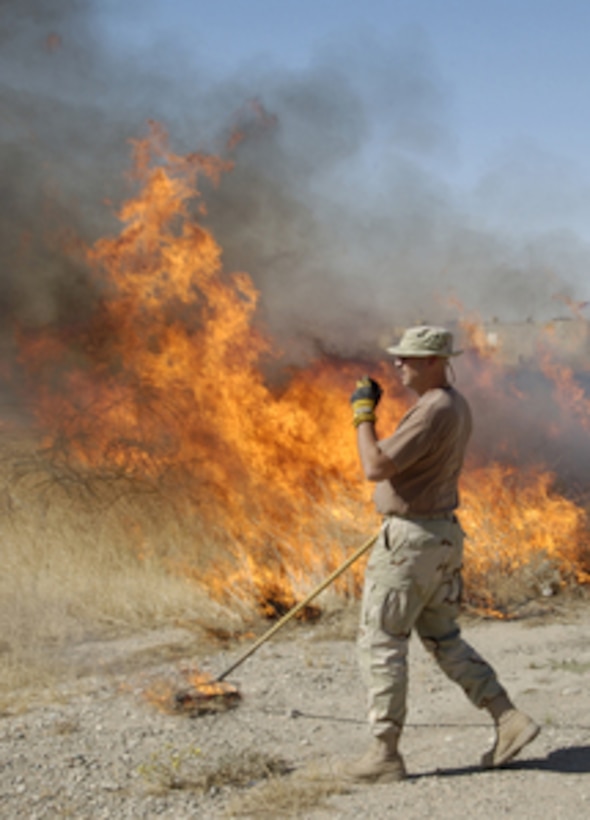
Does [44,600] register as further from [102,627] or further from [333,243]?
[333,243]

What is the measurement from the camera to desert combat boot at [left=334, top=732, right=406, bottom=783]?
384 cm

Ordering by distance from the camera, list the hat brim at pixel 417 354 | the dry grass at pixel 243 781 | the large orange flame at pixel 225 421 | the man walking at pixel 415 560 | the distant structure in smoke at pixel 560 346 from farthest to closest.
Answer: the distant structure in smoke at pixel 560 346, the large orange flame at pixel 225 421, the hat brim at pixel 417 354, the man walking at pixel 415 560, the dry grass at pixel 243 781

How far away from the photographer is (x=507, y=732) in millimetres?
3861

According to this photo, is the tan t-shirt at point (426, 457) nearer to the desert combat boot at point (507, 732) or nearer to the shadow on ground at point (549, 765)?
the desert combat boot at point (507, 732)

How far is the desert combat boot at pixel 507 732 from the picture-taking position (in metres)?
3.83

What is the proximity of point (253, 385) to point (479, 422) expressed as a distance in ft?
8.20

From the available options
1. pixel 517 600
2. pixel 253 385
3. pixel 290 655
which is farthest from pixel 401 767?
pixel 253 385

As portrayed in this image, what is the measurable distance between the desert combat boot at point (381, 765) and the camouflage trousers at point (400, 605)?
83 mm

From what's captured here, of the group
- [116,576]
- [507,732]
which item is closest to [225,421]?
[116,576]

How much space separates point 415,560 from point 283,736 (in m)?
1.56

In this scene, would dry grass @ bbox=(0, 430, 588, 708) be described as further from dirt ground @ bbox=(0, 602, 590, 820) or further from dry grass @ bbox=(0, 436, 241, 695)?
dirt ground @ bbox=(0, 602, 590, 820)

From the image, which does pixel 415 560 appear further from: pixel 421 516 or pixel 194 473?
pixel 194 473

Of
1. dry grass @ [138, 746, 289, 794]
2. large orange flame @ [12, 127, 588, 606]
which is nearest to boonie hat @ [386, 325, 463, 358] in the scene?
dry grass @ [138, 746, 289, 794]

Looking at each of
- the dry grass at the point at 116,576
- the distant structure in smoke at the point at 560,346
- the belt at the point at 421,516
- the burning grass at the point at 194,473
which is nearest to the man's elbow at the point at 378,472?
the belt at the point at 421,516
